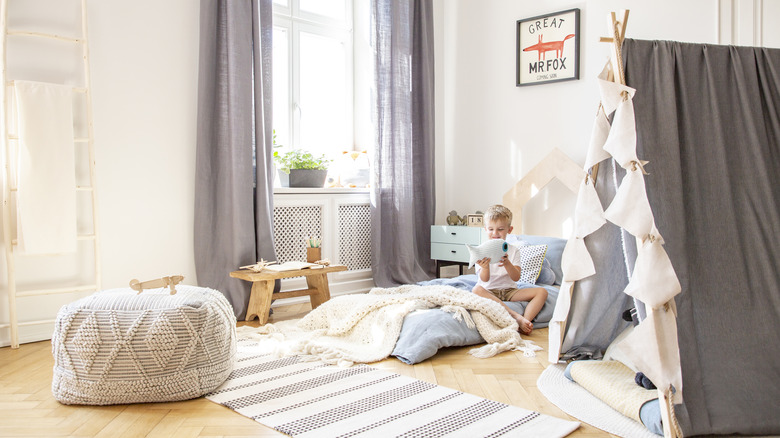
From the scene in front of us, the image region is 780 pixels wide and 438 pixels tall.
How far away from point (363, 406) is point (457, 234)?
2550mm

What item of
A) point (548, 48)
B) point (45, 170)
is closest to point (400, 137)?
point (548, 48)

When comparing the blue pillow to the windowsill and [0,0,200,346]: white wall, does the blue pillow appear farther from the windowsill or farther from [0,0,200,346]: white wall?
[0,0,200,346]: white wall

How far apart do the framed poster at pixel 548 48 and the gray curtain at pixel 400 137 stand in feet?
2.36

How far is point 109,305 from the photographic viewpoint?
6.73 ft

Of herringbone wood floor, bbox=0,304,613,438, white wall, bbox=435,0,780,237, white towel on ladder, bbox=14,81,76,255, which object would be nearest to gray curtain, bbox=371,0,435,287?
white wall, bbox=435,0,780,237

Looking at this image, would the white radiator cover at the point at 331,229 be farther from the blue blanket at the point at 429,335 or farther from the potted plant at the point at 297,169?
the blue blanket at the point at 429,335

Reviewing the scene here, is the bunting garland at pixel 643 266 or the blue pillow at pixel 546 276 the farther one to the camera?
the blue pillow at pixel 546 276

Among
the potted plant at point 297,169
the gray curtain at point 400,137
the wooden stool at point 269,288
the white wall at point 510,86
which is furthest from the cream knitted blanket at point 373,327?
the white wall at point 510,86

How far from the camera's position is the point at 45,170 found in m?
2.88

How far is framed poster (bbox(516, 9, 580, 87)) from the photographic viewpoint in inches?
161

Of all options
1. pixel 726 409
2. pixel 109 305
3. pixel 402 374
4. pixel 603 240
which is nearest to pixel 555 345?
pixel 603 240

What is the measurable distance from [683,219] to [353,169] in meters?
2.94

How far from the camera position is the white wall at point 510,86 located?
3.61 m

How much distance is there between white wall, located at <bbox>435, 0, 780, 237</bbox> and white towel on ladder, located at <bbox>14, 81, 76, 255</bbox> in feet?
8.99
